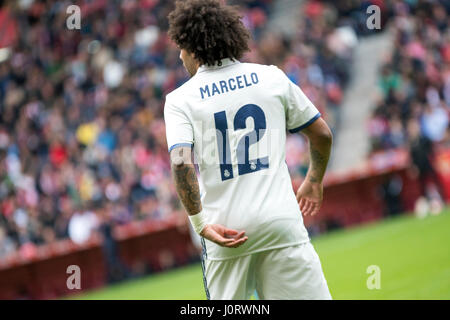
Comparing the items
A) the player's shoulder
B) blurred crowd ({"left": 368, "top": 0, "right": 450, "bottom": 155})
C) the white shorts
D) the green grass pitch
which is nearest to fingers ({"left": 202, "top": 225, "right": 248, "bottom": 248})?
the white shorts

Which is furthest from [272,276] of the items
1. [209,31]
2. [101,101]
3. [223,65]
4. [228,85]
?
[101,101]

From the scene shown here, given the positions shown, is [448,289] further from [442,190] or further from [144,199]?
[144,199]

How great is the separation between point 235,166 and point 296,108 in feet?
1.67

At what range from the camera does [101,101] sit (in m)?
24.5

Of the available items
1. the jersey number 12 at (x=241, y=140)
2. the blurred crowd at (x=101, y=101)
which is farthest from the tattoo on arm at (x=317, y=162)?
the blurred crowd at (x=101, y=101)

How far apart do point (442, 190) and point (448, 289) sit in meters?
9.87

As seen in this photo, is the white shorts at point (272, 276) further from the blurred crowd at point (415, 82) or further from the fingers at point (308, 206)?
the blurred crowd at point (415, 82)

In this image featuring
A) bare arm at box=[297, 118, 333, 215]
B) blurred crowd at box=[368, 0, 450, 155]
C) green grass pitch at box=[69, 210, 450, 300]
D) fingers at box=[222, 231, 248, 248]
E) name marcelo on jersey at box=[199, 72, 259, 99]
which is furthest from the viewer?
blurred crowd at box=[368, 0, 450, 155]

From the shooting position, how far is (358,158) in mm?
20656

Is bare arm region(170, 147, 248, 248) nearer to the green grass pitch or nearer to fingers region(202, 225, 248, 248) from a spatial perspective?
fingers region(202, 225, 248, 248)

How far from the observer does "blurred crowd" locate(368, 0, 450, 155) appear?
59.4ft

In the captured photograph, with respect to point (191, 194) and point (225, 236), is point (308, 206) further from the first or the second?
point (191, 194)

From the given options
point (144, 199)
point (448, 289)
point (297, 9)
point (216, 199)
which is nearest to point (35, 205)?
point (144, 199)

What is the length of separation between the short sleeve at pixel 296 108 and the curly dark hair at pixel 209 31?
0.33 metres
